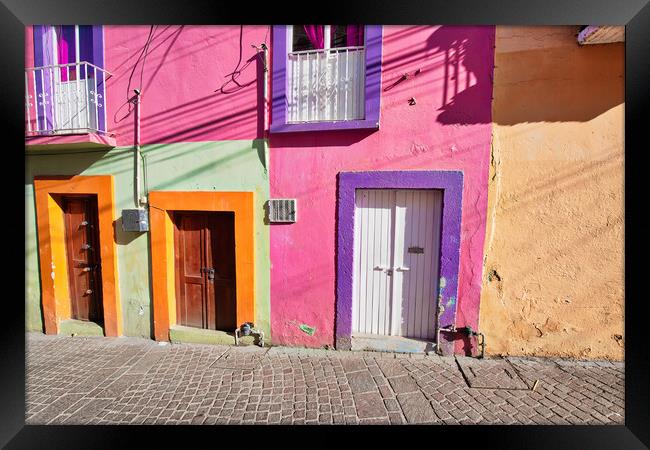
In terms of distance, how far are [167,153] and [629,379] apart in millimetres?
6095

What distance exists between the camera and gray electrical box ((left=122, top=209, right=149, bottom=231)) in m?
4.41

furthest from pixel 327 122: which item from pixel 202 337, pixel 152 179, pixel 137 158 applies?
pixel 202 337

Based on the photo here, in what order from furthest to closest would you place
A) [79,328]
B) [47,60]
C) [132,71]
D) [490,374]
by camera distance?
[79,328] < [47,60] < [132,71] < [490,374]

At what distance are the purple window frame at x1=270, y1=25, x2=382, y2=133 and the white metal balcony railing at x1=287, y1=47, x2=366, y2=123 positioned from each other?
13 cm

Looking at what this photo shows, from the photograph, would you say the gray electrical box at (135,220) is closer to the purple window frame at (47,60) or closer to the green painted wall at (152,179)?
the green painted wall at (152,179)

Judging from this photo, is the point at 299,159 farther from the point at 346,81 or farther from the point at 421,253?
the point at 421,253

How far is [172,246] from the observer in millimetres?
4590

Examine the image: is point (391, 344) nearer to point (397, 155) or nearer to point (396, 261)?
point (396, 261)

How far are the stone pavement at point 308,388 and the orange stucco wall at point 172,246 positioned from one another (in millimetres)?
590

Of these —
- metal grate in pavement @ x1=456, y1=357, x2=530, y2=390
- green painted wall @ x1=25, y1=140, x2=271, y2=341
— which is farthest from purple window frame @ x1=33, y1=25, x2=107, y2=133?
metal grate in pavement @ x1=456, y1=357, x2=530, y2=390

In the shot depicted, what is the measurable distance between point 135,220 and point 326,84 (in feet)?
12.0

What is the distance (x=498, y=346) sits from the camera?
12.8 feet

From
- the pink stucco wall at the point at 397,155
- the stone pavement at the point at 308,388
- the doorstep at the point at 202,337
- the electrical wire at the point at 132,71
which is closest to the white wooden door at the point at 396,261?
the pink stucco wall at the point at 397,155

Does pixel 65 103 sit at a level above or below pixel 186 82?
below
